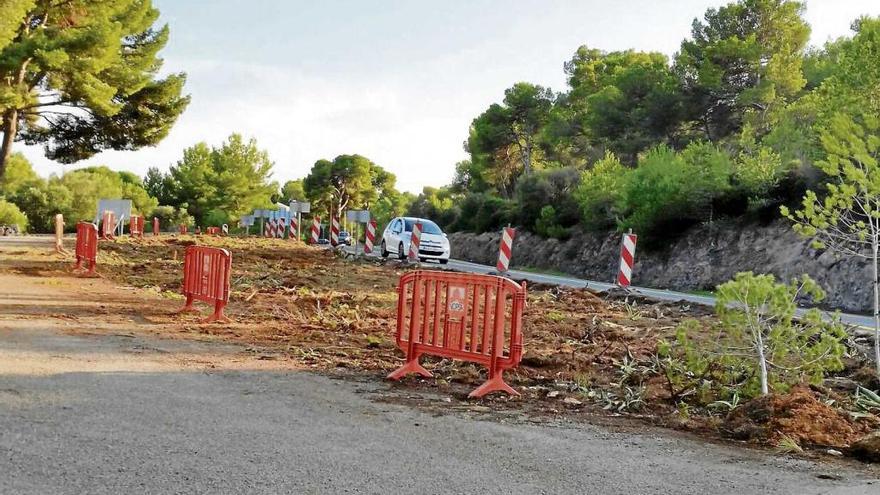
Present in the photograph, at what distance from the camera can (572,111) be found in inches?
2296

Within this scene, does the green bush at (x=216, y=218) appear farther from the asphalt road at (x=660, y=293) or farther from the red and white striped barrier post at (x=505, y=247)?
the red and white striped barrier post at (x=505, y=247)

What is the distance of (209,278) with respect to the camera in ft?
35.9

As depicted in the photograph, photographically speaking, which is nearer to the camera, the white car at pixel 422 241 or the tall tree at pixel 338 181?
the white car at pixel 422 241

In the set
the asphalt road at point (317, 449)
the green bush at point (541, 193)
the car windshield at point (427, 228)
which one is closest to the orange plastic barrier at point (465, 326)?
the asphalt road at point (317, 449)

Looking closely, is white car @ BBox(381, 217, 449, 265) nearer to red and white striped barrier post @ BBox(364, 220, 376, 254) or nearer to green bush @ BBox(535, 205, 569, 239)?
red and white striped barrier post @ BBox(364, 220, 376, 254)

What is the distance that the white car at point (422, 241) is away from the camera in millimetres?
26109

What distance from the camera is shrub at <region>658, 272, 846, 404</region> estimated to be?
6.07 meters

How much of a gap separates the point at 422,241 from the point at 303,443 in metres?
21.3

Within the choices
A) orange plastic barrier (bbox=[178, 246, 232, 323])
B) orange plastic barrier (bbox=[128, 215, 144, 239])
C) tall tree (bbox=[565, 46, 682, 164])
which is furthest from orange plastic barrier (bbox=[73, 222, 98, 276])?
tall tree (bbox=[565, 46, 682, 164])

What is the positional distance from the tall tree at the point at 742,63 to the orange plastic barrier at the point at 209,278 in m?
32.3

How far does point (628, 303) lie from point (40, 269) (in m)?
14.3

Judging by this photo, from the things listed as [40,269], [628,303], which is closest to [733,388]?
[628,303]

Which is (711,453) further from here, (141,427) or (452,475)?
(141,427)

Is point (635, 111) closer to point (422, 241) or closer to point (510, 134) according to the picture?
point (422, 241)
